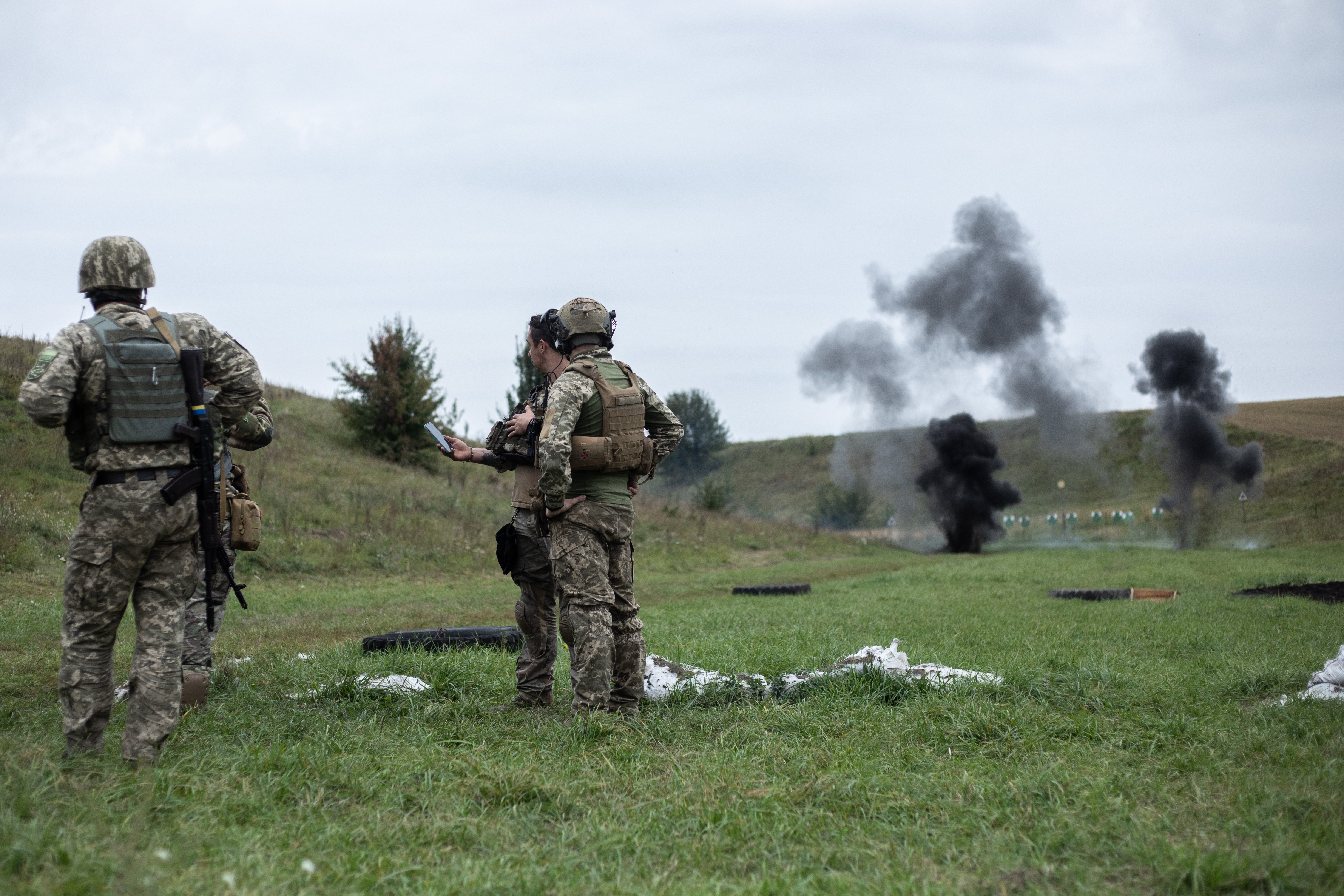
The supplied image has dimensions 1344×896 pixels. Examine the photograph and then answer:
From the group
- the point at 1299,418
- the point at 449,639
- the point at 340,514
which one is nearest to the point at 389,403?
the point at 340,514

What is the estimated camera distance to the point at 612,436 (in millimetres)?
5801

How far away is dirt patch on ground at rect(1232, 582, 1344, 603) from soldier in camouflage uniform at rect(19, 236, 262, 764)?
12.1 metres

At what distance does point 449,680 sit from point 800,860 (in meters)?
3.45

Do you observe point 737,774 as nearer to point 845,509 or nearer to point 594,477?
point 594,477

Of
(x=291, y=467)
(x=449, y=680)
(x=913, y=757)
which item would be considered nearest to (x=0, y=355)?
(x=291, y=467)

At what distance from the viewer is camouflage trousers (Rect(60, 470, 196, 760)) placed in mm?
4500

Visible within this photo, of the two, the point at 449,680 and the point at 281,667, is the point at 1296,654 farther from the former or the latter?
the point at 281,667

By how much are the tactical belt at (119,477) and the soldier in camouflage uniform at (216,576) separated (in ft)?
3.41

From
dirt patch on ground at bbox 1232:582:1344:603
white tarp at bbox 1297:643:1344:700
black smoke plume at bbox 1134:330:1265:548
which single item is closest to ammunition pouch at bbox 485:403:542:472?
white tarp at bbox 1297:643:1344:700

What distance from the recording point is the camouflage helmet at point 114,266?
15.6ft

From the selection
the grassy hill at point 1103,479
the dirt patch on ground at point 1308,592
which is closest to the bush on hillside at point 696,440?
the grassy hill at point 1103,479

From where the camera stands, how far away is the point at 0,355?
20938mm

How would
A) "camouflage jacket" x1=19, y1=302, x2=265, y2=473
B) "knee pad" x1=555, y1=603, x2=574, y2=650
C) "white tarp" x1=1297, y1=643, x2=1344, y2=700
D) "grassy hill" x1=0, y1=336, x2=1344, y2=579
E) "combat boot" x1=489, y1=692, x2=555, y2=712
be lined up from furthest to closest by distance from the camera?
"grassy hill" x1=0, y1=336, x2=1344, y2=579 < "combat boot" x1=489, y1=692, x2=555, y2=712 < "knee pad" x1=555, y1=603, x2=574, y2=650 < "white tarp" x1=1297, y1=643, x2=1344, y2=700 < "camouflage jacket" x1=19, y1=302, x2=265, y2=473

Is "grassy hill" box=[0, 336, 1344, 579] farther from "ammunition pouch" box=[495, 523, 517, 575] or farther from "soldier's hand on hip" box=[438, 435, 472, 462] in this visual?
"ammunition pouch" box=[495, 523, 517, 575]
